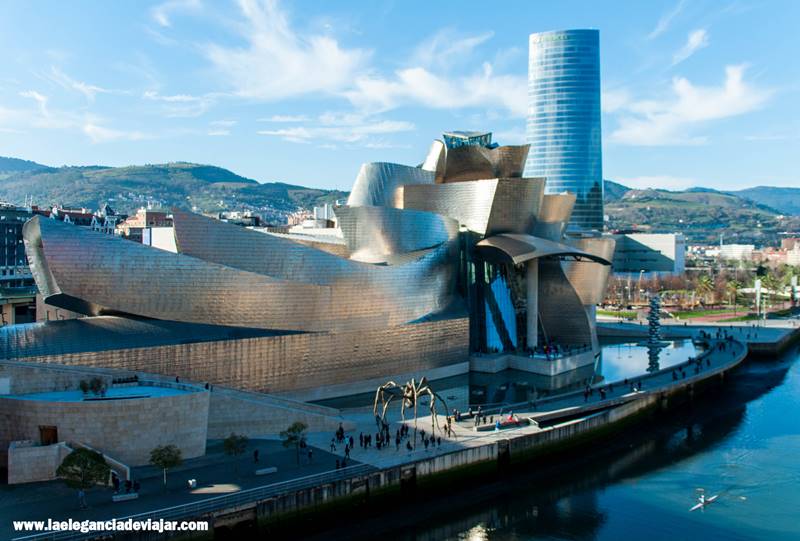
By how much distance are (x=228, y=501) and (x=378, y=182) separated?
96.7 feet

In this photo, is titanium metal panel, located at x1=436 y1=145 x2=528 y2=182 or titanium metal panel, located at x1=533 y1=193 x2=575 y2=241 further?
titanium metal panel, located at x1=533 y1=193 x2=575 y2=241

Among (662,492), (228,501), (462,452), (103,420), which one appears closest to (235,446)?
(228,501)

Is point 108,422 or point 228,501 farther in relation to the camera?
point 108,422

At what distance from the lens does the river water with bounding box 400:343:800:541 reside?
72.1ft

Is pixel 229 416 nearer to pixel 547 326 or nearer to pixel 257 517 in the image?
pixel 257 517

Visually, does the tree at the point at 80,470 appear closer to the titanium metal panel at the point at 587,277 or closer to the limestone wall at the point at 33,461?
the limestone wall at the point at 33,461

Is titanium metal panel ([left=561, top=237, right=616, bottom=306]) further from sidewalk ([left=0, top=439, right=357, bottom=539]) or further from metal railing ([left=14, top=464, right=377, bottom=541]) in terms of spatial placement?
metal railing ([left=14, top=464, right=377, bottom=541])

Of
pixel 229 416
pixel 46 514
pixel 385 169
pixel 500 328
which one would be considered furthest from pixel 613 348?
pixel 46 514

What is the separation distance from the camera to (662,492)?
25.3 meters

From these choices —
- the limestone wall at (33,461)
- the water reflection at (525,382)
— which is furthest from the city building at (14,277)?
the water reflection at (525,382)

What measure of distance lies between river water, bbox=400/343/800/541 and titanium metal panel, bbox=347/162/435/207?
22.3 meters

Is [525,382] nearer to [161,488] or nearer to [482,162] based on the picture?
[482,162]

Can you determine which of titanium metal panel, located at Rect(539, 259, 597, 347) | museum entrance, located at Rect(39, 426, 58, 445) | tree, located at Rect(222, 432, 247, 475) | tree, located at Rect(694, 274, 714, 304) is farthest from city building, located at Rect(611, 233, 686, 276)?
museum entrance, located at Rect(39, 426, 58, 445)

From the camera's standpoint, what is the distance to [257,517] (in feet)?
66.3
